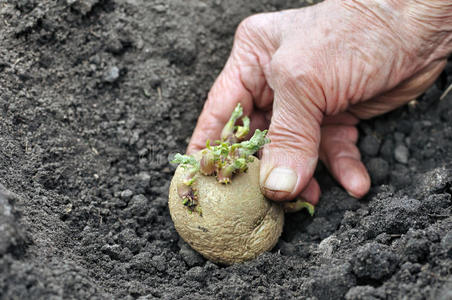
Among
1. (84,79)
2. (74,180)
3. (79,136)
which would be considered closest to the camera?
(74,180)

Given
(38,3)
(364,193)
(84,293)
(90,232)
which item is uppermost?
(38,3)

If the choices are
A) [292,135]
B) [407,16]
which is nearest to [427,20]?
[407,16]

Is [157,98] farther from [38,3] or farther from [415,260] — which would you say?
[415,260]

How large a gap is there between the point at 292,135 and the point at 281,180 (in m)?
0.35

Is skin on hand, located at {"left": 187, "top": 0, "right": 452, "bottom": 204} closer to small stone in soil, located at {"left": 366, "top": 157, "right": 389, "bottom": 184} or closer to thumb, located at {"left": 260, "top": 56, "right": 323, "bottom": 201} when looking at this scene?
thumb, located at {"left": 260, "top": 56, "right": 323, "bottom": 201}

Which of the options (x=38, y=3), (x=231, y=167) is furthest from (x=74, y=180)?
(x=38, y=3)

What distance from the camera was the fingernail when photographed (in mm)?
2760

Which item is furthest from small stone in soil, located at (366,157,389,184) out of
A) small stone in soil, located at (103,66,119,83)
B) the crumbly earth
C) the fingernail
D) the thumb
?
small stone in soil, located at (103,66,119,83)

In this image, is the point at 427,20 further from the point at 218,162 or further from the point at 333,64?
the point at 218,162

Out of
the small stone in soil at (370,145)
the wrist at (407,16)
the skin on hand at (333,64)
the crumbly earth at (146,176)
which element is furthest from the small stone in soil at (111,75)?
the small stone in soil at (370,145)

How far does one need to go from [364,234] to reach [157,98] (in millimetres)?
1965

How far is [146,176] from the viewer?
10.5ft

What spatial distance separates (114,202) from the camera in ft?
9.81

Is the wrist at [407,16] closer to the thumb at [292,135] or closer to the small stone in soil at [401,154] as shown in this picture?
the thumb at [292,135]
